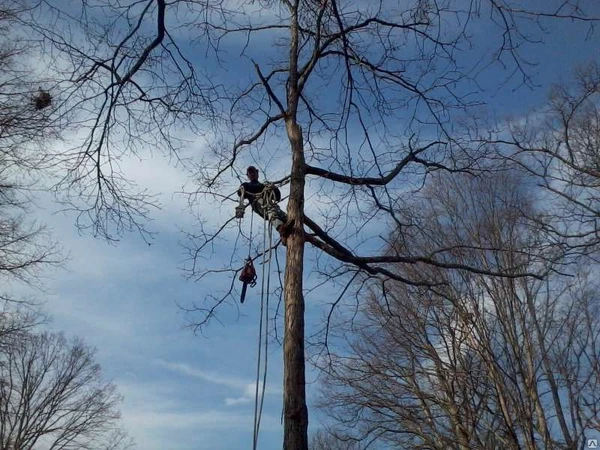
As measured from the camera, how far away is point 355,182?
273 inches

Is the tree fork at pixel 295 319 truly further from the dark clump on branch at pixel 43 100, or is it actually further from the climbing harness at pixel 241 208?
the dark clump on branch at pixel 43 100

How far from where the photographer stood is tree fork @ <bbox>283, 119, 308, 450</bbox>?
17.1 ft

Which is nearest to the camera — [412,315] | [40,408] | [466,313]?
[466,313]

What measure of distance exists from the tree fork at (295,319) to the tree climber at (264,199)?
6.0 inches

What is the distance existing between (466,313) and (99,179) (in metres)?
9.28

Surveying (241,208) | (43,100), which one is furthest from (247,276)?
(43,100)

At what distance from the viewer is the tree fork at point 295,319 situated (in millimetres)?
5211

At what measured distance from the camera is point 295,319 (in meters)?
5.67

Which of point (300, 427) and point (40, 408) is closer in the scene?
point (300, 427)

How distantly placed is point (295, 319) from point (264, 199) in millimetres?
1329

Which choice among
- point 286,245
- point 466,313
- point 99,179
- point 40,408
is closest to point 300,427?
point 286,245

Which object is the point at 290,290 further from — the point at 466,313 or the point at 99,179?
the point at 466,313

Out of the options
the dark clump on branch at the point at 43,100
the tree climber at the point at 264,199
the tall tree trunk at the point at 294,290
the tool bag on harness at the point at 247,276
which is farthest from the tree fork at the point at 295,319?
the dark clump on branch at the point at 43,100

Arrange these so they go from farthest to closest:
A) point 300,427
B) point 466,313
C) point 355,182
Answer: point 466,313, point 355,182, point 300,427
